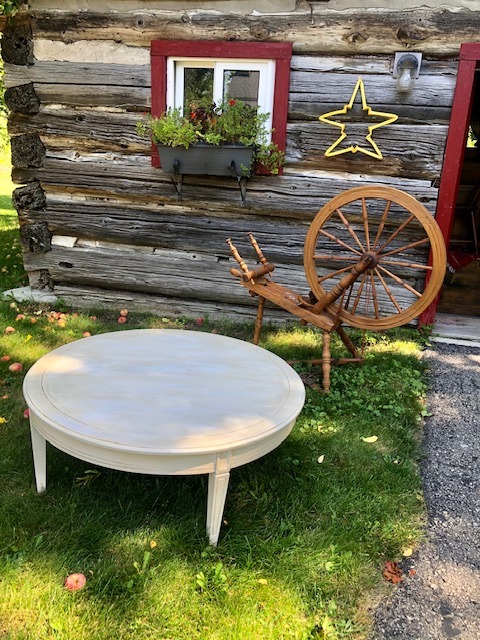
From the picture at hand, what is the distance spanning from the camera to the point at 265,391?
91.9 inches

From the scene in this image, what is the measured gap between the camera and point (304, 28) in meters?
3.97

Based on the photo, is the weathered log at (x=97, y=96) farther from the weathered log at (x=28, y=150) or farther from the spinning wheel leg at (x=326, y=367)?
the spinning wheel leg at (x=326, y=367)

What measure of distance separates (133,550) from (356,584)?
2.79 ft

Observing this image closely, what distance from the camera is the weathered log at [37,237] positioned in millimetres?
4891

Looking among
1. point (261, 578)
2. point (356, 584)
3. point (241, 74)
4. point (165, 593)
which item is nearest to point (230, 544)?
point (261, 578)

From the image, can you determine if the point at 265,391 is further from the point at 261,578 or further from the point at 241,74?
the point at 241,74

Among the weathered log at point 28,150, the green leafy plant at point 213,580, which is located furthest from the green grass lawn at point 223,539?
the weathered log at point 28,150

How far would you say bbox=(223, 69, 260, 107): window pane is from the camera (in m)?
4.14

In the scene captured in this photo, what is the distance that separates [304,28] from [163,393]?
312 cm

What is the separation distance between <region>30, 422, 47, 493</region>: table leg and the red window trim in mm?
2903

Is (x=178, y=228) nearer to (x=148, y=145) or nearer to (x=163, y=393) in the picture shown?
(x=148, y=145)

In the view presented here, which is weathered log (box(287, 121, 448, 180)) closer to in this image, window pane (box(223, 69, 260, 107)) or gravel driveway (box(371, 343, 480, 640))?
window pane (box(223, 69, 260, 107))

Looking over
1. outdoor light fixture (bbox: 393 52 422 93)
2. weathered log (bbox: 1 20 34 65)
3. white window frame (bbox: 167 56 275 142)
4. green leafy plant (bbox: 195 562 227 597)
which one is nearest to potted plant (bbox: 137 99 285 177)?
white window frame (bbox: 167 56 275 142)

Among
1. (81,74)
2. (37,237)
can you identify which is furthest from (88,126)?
(37,237)
